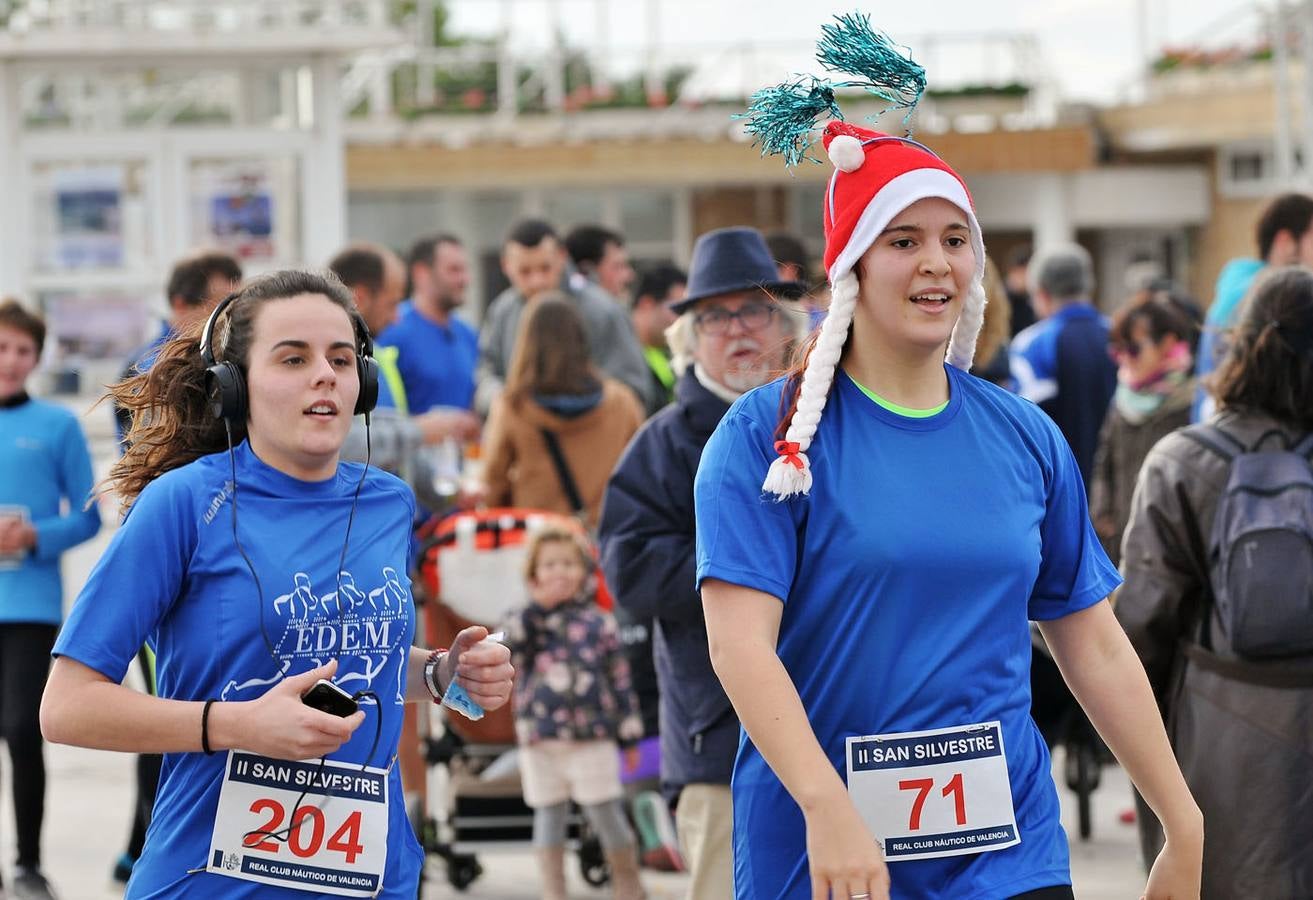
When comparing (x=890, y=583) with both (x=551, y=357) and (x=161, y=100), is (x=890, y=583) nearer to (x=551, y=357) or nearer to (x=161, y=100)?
(x=551, y=357)

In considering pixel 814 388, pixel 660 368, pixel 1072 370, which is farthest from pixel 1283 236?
pixel 814 388

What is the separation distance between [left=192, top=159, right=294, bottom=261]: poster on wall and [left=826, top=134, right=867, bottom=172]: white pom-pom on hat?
30.2 ft

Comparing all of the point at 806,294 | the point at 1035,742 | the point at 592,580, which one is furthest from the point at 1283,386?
the point at 592,580

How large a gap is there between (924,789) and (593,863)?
400cm

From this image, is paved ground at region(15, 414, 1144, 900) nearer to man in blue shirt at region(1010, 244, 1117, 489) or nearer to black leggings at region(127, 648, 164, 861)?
black leggings at region(127, 648, 164, 861)

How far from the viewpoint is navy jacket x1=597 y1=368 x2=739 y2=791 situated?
4641 mm

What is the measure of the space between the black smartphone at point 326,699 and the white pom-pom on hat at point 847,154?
111cm

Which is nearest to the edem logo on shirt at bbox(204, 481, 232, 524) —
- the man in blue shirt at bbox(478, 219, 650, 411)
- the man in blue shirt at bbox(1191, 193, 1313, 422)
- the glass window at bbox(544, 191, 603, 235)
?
the man in blue shirt at bbox(1191, 193, 1313, 422)

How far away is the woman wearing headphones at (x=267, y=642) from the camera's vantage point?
121 inches

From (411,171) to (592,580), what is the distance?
23.9 metres

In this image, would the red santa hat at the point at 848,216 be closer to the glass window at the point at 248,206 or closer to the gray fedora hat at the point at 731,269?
the gray fedora hat at the point at 731,269

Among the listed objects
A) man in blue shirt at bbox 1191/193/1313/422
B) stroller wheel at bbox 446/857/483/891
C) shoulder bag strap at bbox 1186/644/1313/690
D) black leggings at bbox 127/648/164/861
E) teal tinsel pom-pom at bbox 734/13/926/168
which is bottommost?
stroller wheel at bbox 446/857/483/891

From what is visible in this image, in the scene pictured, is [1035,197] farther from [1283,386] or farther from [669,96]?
[1283,386]

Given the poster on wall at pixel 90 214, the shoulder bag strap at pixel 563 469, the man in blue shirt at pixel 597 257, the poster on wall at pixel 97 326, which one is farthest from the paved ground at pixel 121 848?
the poster on wall at pixel 90 214
